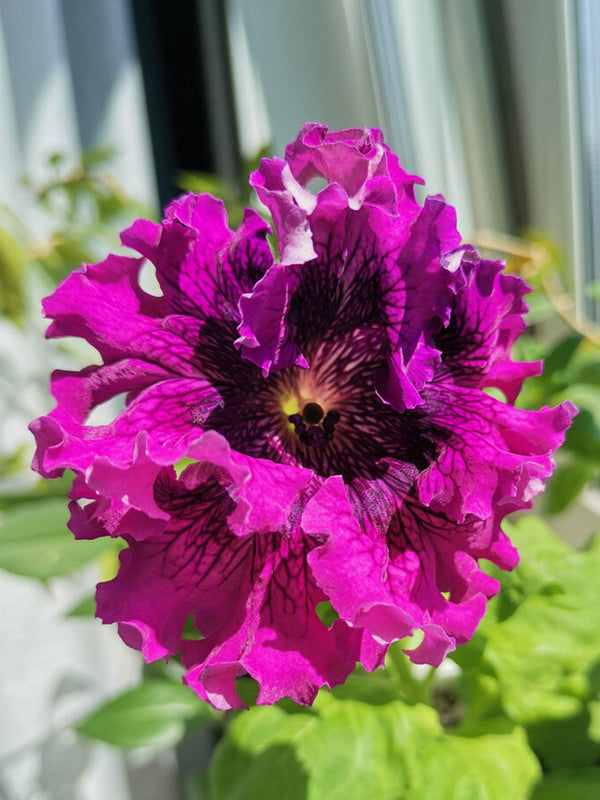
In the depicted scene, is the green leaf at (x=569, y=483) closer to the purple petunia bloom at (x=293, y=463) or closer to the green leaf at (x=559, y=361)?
the green leaf at (x=559, y=361)

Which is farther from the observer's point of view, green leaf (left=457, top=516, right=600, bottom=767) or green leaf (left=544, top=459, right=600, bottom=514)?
green leaf (left=544, top=459, right=600, bottom=514)

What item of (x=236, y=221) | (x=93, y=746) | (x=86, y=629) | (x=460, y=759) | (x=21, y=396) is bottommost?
(x=93, y=746)

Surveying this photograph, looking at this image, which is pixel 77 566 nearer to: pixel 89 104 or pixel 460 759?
pixel 460 759

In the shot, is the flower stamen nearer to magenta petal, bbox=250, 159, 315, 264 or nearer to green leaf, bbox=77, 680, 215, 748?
magenta petal, bbox=250, 159, 315, 264

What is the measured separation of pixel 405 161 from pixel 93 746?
0.79 m

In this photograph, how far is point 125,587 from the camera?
0.30 meters

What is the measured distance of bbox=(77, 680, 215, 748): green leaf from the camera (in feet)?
1.99

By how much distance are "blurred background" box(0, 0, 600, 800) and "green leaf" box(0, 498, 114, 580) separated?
10 centimetres

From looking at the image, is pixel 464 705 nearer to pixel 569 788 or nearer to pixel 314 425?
pixel 569 788

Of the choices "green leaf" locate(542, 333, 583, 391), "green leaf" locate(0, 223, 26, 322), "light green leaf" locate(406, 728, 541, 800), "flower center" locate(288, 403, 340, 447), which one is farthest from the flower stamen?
"green leaf" locate(0, 223, 26, 322)

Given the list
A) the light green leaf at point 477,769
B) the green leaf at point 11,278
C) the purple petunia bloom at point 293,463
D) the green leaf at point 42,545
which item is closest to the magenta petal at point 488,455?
the purple petunia bloom at point 293,463

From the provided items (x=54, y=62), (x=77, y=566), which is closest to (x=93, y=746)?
(x=77, y=566)

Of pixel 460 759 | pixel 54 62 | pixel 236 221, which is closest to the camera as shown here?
pixel 460 759

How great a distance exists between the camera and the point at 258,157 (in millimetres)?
714
